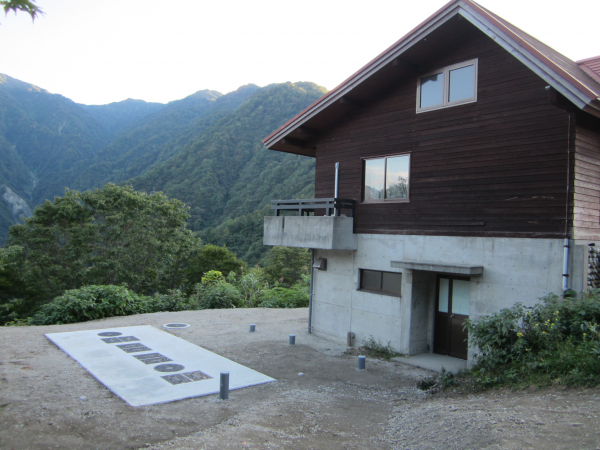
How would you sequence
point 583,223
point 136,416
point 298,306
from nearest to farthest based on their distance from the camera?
point 136,416 → point 583,223 → point 298,306

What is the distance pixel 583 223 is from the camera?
27.8 feet

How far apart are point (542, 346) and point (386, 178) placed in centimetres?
594

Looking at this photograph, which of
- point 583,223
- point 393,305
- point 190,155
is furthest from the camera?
point 190,155

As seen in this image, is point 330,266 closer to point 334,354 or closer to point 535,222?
point 334,354

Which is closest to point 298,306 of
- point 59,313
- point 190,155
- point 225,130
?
point 59,313

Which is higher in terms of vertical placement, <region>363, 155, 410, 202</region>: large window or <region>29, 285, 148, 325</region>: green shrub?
<region>363, 155, 410, 202</region>: large window

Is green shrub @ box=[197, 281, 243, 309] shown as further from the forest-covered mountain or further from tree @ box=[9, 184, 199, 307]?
the forest-covered mountain

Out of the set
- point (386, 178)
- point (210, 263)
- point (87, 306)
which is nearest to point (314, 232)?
point (386, 178)

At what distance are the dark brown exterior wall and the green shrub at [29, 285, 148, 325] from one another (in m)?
10.7

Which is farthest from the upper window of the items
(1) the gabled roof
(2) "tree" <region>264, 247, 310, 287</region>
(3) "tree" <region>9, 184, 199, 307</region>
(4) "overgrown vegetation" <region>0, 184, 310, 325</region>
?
(2) "tree" <region>264, 247, 310, 287</region>

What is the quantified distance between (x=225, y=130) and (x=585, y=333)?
303ft

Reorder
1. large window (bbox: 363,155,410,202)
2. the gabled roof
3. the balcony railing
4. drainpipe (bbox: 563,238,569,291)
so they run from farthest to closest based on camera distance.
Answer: the balcony railing
large window (bbox: 363,155,410,202)
drainpipe (bbox: 563,238,569,291)
the gabled roof

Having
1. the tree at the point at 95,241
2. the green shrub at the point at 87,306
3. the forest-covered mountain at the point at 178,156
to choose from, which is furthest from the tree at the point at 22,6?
the forest-covered mountain at the point at 178,156

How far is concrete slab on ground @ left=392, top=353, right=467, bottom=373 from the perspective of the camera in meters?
10.0
